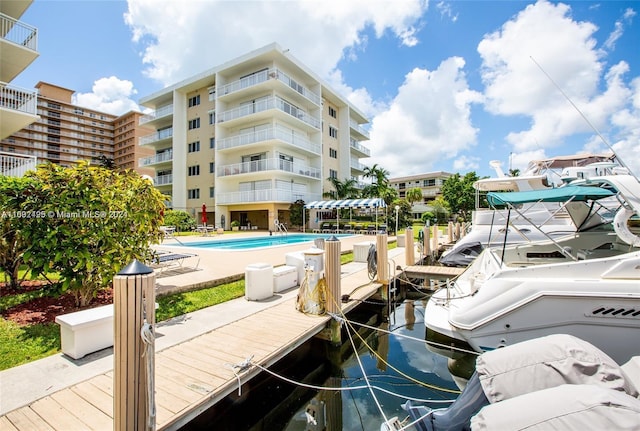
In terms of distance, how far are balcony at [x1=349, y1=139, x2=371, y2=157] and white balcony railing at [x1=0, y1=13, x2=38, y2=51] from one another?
31.0 m

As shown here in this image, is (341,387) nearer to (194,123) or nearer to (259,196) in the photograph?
(259,196)

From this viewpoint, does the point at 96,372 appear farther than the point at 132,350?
Yes

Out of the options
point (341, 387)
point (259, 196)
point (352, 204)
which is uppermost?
point (259, 196)

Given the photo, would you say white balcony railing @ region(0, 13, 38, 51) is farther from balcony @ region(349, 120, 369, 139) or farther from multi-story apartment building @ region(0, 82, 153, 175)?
multi-story apartment building @ region(0, 82, 153, 175)

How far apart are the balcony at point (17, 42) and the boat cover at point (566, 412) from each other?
23.6 metres

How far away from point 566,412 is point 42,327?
7.07 m

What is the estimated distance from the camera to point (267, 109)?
27266 mm

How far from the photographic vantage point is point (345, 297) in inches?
279

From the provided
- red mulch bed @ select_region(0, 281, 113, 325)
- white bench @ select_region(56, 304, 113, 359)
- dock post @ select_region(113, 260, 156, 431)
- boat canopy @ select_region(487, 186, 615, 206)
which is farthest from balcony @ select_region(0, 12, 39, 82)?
boat canopy @ select_region(487, 186, 615, 206)

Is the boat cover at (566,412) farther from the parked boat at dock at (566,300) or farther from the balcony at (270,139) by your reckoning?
the balcony at (270,139)

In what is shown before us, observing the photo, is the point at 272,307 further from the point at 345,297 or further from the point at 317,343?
the point at 345,297

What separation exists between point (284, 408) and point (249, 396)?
0.56 m

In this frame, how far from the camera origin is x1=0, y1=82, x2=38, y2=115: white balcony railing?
14250 millimetres

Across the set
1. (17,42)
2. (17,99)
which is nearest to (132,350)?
(17,99)
